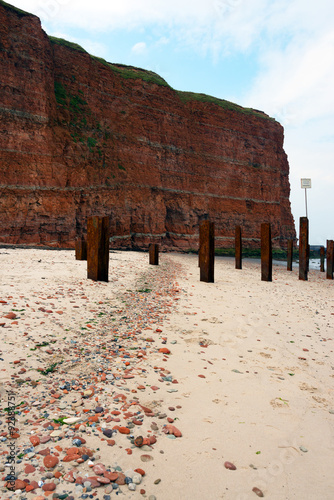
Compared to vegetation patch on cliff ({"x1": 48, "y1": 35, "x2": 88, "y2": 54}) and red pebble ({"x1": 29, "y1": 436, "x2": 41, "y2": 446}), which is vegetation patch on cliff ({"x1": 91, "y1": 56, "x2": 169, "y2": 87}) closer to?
vegetation patch on cliff ({"x1": 48, "y1": 35, "x2": 88, "y2": 54})

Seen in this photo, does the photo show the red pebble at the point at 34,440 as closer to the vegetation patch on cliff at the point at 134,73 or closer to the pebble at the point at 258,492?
the pebble at the point at 258,492

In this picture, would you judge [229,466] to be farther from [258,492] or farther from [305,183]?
[305,183]

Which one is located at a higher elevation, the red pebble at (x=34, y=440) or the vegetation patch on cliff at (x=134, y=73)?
the vegetation patch on cliff at (x=134, y=73)

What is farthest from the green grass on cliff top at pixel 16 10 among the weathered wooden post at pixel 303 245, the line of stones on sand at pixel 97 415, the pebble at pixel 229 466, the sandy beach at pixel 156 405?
the pebble at pixel 229 466

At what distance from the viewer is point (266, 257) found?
13328mm

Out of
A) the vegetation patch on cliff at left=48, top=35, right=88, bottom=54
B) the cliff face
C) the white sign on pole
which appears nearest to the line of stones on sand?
the cliff face

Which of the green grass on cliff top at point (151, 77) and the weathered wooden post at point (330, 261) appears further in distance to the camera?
the green grass on cliff top at point (151, 77)

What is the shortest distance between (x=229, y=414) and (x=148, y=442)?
84 centimetres

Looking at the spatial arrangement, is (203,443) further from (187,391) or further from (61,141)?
(61,141)

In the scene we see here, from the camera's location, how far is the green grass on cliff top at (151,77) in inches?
1131

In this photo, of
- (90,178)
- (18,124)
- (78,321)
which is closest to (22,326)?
(78,321)

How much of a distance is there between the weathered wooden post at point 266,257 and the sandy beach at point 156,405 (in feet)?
26.0

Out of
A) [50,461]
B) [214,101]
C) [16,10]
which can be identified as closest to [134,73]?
[214,101]

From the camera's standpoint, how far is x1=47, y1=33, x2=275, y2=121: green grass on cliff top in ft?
94.2
